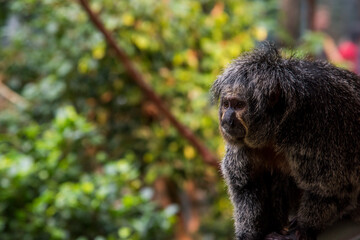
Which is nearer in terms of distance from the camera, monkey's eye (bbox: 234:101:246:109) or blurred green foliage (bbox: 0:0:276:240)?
monkey's eye (bbox: 234:101:246:109)

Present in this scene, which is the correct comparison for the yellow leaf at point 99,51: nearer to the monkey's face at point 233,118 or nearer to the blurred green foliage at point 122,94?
the blurred green foliage at point 122,94

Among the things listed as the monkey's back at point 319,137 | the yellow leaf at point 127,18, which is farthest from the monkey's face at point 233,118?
the yellow leaf at point 127,18

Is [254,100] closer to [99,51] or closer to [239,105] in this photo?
[239,105]

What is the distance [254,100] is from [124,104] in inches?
127

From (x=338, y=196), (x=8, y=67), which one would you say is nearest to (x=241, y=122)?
(x=338, y=196)

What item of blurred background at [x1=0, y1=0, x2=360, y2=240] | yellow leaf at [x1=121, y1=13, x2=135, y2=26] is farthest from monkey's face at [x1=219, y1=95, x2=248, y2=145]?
yellow leaf at [x1=121, y1=13, x2=135, y2=26]

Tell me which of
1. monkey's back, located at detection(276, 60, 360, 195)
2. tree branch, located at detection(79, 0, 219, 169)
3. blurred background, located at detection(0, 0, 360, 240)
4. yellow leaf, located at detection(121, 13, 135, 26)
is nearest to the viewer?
monkey's back, located at detection(276, 60, 360, 195)

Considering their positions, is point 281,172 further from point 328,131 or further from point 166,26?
point 166,26

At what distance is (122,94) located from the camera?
5.26 m

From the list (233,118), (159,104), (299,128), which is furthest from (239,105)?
(159,104)

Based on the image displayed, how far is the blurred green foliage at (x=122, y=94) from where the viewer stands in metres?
4.07

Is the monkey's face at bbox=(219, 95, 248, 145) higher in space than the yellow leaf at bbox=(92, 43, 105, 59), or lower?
lower

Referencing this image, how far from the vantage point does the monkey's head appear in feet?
7.30

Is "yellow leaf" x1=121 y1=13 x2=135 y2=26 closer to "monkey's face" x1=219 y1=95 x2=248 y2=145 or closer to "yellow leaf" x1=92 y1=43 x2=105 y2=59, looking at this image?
"yellow leaf" x1=92 y1=43 x2=105 y2=59
